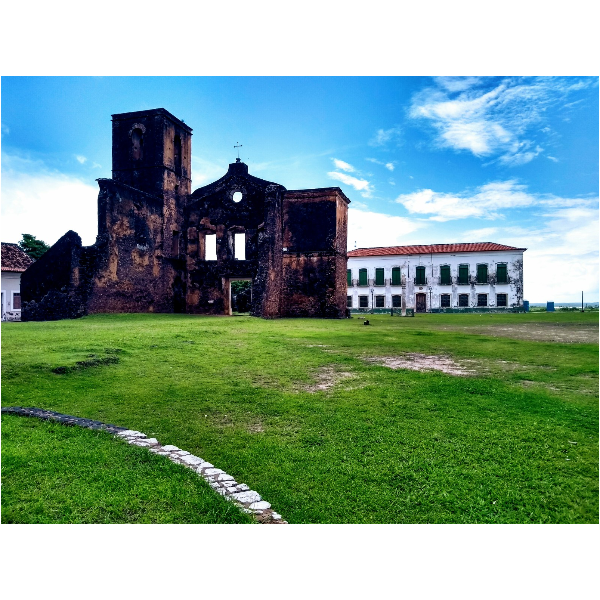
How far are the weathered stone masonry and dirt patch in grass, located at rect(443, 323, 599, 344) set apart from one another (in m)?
A: 9.47

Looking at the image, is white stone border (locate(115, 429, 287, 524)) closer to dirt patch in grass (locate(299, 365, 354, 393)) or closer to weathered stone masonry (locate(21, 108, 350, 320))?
dirt patch in grass (locate(299, 365, 354, 393))

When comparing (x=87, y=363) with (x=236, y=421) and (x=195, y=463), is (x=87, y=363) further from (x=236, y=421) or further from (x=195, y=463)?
(x=195, y=463)

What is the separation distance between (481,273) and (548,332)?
29.5 ft

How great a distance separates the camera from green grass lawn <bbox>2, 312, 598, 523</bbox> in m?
2.48

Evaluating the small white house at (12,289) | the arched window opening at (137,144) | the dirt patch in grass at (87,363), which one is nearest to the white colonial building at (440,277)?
the dirt patch in grass at (87,363)

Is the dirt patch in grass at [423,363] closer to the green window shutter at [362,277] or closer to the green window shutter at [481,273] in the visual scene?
the green window shutter at [481,273]

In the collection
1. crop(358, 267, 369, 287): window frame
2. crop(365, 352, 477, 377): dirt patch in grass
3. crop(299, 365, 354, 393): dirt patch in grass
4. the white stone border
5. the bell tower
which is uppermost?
the bell tower

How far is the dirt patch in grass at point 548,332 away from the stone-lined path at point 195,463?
2.48 m

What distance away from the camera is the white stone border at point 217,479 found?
8.11 ft

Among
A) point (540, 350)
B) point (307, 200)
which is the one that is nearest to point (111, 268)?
point (307, 200)

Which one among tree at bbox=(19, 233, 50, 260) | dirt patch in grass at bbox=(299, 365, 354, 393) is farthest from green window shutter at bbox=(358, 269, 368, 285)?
dirt patch in grass at bbox=(299, 365, 354, 393)

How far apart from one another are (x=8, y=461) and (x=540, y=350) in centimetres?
484

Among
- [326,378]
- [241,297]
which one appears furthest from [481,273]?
[241,297]
